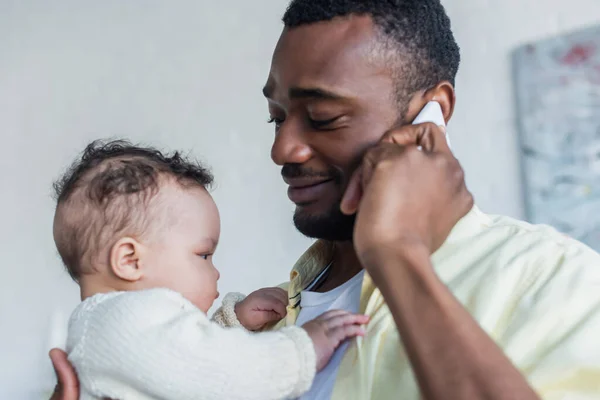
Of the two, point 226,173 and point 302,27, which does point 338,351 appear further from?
point 226,173

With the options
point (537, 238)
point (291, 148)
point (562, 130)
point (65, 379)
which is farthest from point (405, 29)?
point (562, 130)

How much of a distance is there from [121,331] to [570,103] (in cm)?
155

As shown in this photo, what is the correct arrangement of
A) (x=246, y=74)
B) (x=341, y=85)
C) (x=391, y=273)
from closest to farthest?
(x=391, y=273) < (x=341, y=85) < (x=246, y=74)

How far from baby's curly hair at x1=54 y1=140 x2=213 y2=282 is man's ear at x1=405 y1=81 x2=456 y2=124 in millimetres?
434

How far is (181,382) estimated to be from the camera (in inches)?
33.0

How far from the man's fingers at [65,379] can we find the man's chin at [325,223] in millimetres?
455

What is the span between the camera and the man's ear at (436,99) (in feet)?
3.74

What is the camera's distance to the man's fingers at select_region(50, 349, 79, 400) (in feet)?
3.11

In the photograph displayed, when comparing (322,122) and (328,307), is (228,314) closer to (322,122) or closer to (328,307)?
(328,307)

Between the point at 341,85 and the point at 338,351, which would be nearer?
the point at 338,351

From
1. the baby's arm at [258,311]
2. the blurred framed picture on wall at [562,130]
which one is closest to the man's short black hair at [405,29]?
the baby's arm at [258,311]

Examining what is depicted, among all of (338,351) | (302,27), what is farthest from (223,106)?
(338,351)

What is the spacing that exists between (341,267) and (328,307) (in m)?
0.17

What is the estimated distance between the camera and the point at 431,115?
1103mm
